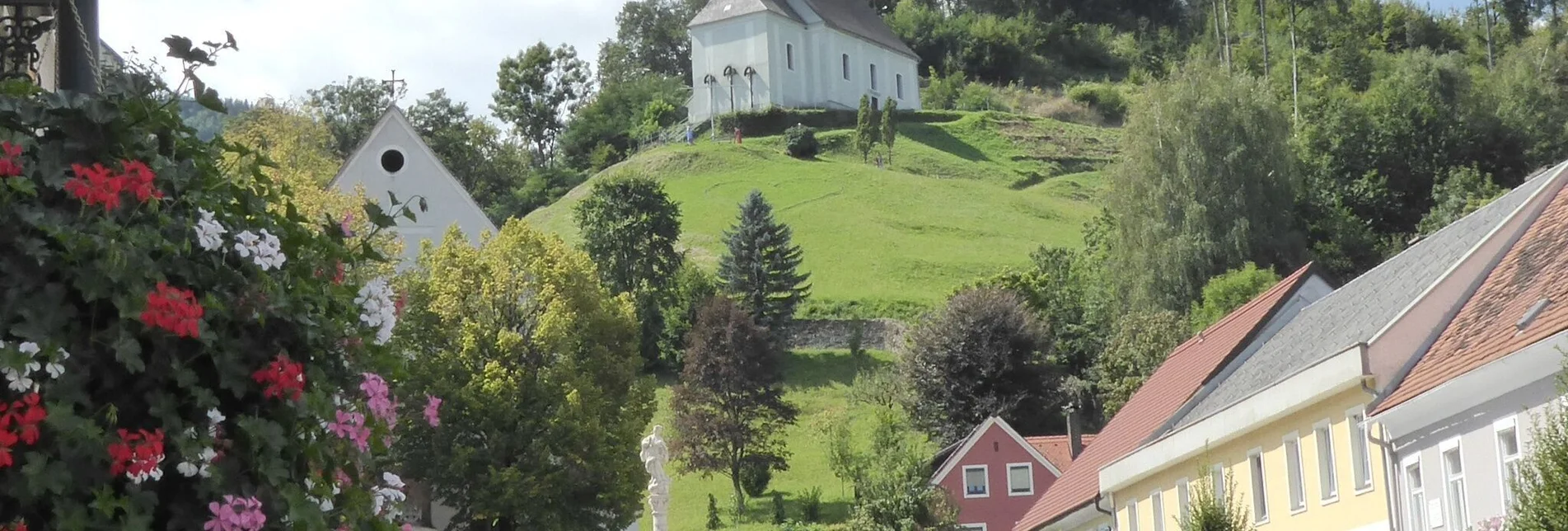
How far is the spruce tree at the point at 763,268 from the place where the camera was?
99125 millimetres

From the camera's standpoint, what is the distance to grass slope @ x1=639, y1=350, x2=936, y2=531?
225 feet

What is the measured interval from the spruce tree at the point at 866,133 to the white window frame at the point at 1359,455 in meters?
108

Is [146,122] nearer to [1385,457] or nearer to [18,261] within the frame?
[18,261]

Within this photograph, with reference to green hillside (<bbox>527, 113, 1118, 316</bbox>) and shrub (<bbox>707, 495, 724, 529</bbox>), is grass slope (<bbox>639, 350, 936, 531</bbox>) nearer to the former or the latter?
shrub (<bbox>707, 495, 724, 529</bbox>)

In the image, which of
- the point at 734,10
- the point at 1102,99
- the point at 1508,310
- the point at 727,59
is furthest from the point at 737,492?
the point at 1102,99

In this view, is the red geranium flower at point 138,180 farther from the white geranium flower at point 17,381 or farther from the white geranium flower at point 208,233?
the white geranium flower at point 17,381

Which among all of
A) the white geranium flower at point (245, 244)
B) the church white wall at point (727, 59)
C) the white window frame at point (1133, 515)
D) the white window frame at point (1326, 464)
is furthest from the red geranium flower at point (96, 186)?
the church white wall at point (727, 59)

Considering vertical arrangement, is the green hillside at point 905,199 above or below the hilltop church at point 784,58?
below

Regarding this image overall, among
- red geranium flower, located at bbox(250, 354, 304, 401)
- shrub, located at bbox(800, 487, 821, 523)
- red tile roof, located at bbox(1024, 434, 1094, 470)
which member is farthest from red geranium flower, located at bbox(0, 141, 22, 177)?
shrub, located at bbox(800, 487, 821, 523)

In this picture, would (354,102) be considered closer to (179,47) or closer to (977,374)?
(977,374)

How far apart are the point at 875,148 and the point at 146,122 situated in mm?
131241

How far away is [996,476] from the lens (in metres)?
65.9

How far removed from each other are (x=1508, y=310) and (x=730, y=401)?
58941 millimetres

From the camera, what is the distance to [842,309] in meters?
99.3
